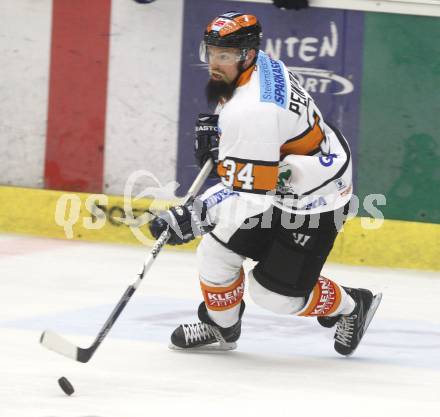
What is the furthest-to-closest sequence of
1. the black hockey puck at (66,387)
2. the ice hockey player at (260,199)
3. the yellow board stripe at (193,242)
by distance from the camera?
the yellow board stripe at (193,242) → the ice hockey player at (260,199) → the black hockey puck at (66,387)

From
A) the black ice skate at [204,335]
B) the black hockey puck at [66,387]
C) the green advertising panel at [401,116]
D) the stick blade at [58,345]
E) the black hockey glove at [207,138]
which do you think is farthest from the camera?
the green advertising panel at [401,116]

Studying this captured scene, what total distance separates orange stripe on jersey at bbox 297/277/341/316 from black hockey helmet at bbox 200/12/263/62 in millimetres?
893

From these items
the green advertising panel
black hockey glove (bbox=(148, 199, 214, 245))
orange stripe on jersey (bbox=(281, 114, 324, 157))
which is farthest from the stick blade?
the green advertising panel

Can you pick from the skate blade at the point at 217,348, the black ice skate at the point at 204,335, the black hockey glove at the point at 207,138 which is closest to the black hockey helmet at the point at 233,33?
the black hockey glove at the point at 207,138

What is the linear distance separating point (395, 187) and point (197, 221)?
10.3ft

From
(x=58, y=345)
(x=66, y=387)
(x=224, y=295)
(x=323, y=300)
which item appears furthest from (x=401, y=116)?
(x=66, y=387)

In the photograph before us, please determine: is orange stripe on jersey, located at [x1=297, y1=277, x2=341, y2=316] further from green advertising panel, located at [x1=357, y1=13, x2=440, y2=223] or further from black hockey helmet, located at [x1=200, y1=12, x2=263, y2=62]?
green advertising panel, located at [x1=357, y1=13, x2=440, y2=223]

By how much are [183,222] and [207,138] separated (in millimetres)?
407

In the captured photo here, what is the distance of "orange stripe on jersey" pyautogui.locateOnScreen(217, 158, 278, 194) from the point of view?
430 centimetres

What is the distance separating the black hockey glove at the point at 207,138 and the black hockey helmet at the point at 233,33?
0.92 ft

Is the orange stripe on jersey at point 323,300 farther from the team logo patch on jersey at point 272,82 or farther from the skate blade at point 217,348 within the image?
the team logo patch on jersey at point 272,82

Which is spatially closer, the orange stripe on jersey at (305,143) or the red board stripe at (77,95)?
the orange stripe on jersey at (305,143)

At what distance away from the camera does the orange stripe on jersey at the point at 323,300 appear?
184 inches

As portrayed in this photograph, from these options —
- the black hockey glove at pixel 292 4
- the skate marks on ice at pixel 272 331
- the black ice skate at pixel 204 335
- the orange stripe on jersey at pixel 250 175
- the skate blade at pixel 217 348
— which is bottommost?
the skate marks on ice at pixel 272 331
